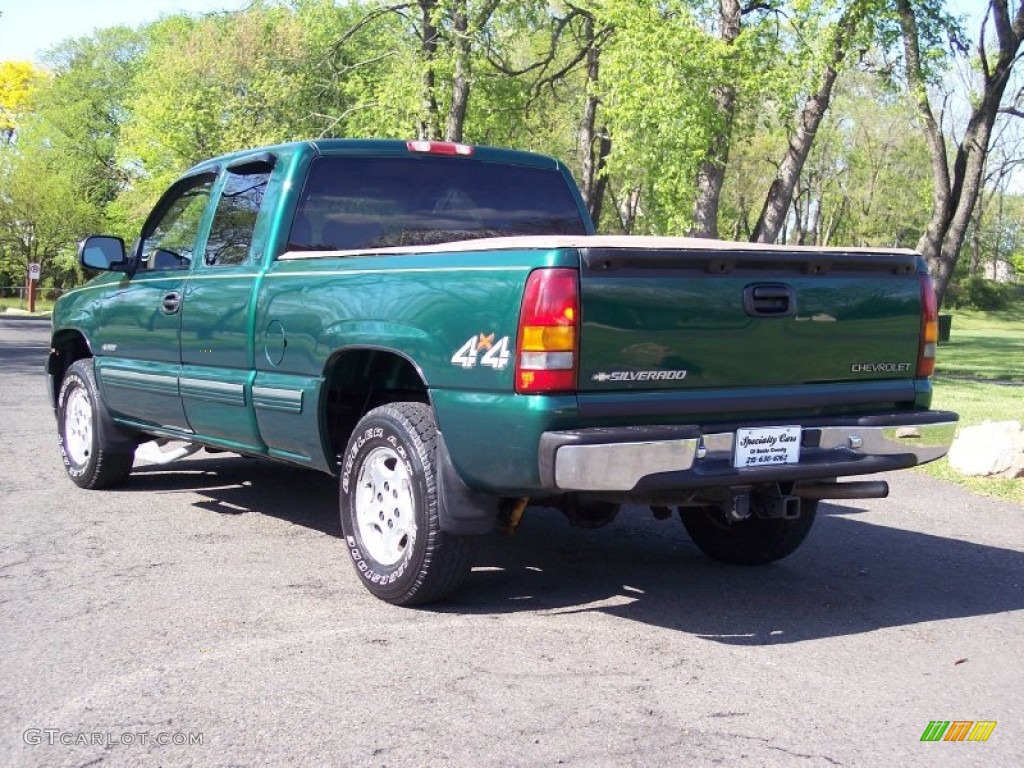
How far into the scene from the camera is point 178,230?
7.09 meters

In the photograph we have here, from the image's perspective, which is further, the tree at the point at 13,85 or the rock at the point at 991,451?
the tree at the point at 13,85

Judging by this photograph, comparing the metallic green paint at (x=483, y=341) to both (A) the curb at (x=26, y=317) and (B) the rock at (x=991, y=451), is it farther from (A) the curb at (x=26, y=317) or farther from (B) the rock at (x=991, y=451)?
(A) the curb at (x=26, y=317)

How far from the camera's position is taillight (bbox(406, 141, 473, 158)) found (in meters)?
6.31

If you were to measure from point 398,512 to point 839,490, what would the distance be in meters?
1.99

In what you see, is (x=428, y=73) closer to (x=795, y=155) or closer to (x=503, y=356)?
(x=795, y=155)

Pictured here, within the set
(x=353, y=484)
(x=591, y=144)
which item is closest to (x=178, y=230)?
(x=353, y=484)

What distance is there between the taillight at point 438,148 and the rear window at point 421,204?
49 mm

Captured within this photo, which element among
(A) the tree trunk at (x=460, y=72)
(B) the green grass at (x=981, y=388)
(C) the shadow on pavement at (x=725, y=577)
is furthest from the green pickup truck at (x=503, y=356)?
(A) the tree trunk at (x=460, y=72)

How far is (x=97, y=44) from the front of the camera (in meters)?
61.4

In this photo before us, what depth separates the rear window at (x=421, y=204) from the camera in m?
6.00

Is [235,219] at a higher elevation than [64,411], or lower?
higher

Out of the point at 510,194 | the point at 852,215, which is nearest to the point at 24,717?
the point at 510,194

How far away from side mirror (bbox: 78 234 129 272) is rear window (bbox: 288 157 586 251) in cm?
187

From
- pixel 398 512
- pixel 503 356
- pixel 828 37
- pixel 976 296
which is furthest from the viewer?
pixel 976 296
